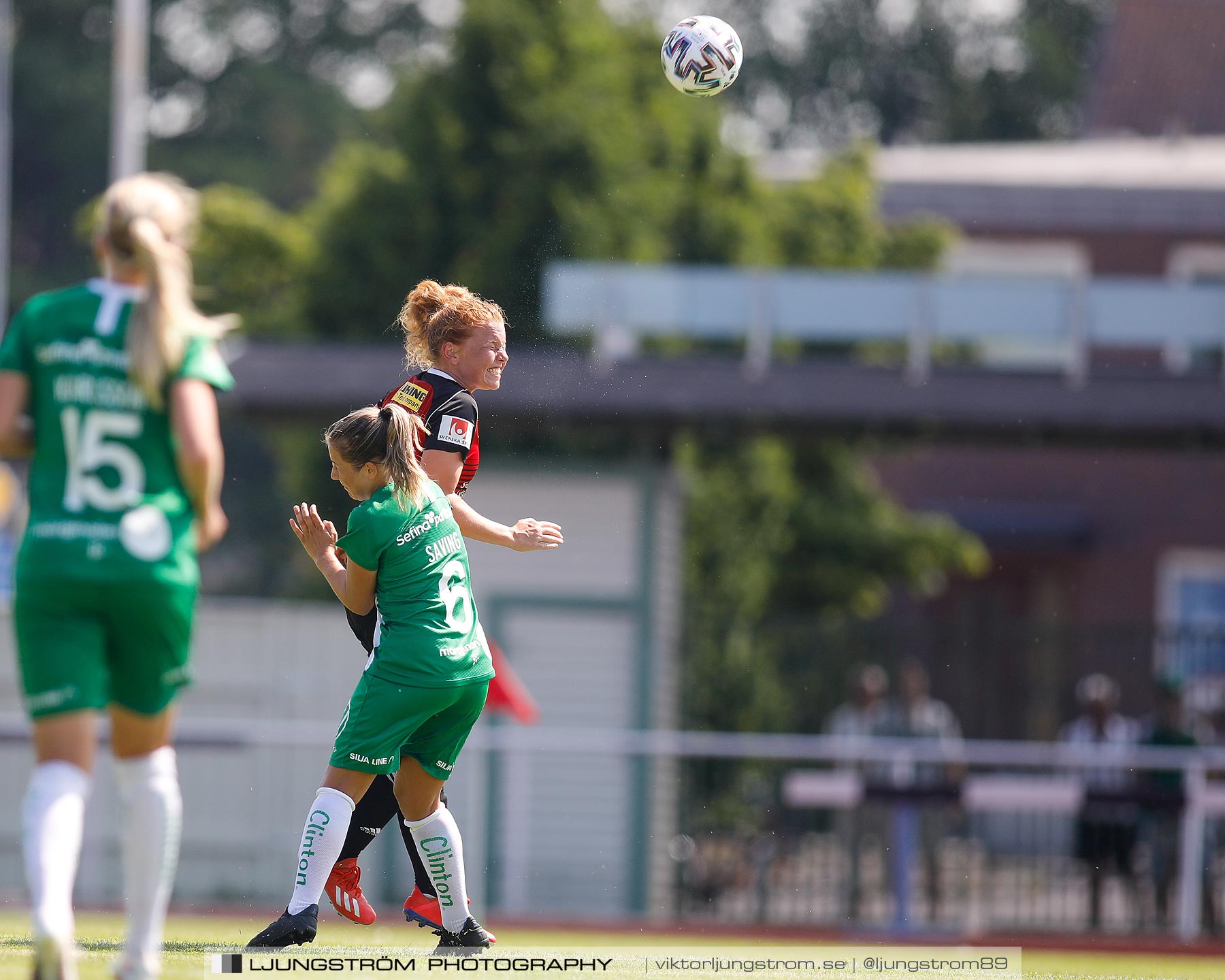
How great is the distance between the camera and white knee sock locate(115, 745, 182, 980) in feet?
13.8

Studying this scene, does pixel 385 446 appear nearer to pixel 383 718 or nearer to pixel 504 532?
pixel 504 532

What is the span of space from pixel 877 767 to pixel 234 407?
6.15 metres

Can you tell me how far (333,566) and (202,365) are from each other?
1.23m

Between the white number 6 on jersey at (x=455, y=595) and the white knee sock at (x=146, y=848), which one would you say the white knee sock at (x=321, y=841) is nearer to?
the white number 6 on jersey at (x=455, y=595)

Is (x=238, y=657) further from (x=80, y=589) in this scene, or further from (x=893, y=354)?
(x=80, y=589)

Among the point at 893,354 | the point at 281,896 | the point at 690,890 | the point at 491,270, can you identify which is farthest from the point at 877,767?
the point at 491,270

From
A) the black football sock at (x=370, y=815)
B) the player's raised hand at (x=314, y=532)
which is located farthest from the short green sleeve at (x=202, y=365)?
the black football sock at (x=370, y=815)

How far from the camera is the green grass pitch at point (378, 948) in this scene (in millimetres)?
5383

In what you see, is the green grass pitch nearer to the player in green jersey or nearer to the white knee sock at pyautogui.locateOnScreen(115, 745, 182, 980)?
the player in green jersey

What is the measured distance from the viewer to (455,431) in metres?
5.68

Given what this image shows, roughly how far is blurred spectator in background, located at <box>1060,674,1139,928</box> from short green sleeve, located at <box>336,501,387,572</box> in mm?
9249

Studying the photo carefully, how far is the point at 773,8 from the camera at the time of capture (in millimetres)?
49250

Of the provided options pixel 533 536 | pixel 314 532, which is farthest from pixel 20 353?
pixel 533 536

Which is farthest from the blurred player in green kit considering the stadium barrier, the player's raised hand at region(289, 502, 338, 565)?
the stadium barrier
